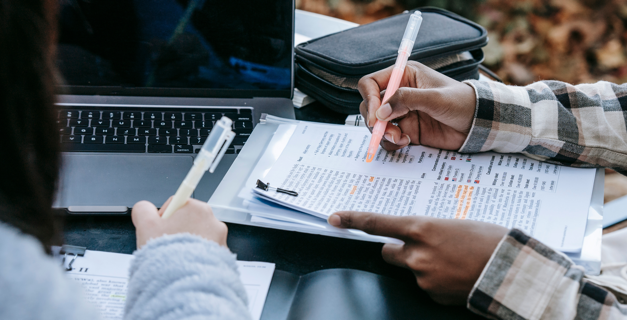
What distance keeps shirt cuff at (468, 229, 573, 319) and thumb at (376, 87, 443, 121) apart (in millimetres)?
227

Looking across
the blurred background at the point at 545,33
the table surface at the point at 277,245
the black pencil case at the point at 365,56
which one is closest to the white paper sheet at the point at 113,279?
the table surface at the point at 277,245

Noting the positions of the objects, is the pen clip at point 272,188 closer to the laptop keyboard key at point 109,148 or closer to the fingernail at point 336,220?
the fingernail at point 336,220

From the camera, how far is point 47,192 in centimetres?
34

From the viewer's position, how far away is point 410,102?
0.59m

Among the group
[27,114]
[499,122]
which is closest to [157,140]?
[27,114]

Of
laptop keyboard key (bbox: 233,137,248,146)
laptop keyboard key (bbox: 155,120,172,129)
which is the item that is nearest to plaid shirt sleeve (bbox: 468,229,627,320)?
laptop keyboard key (bbox: 233,137,248,146)

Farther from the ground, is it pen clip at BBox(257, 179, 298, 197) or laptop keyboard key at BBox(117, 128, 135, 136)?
pen clip at BBox(257, 179, 298, 197)

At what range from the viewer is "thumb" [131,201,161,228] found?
0.42 metres

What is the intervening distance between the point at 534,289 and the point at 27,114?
45cm

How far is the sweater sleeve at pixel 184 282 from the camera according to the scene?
1.11 feet

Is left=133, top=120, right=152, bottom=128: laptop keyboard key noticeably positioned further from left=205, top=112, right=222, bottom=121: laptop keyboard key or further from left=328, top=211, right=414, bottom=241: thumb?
left=328, top=211, right=414, bottom=241: thumb

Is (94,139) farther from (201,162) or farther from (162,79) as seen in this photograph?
(201,162)

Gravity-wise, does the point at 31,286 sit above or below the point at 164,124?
above

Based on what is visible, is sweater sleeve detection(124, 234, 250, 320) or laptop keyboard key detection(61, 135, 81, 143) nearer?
sweater sleeve detection(124, 234, 250, 320)
